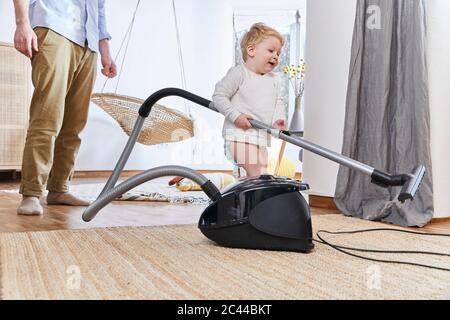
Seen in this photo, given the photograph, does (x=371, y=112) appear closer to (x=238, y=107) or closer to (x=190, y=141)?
(x=238, y=107)

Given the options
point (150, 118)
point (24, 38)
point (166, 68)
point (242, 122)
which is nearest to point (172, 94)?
point (242, 122)

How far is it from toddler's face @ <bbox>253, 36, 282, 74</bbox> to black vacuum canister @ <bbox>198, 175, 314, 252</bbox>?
90cm

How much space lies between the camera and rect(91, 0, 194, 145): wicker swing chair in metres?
3.14

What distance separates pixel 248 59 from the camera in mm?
2072

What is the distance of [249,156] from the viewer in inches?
78.2

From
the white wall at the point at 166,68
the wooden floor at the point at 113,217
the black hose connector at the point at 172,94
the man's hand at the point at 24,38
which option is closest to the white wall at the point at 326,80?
the wooden floor at the point at 113,217

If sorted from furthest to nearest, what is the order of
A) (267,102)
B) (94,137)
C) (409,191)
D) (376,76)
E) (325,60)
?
1. (94,137)
2. (325,60)
3. (267,102)
4. (376,76)
5. (409,191)

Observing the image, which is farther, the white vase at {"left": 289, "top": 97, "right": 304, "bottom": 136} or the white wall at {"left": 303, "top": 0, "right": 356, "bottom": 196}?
the white vase at {"left": 289, "top": 97, "right": 304, "bottom": 136}

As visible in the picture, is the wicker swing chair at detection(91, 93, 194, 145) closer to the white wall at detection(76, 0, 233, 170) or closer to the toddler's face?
the white wall at detection(76, 0, 233, 170)

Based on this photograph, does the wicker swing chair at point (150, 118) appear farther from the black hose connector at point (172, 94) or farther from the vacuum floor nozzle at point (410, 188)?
the vacuum floor nozzle at point (410, 188)

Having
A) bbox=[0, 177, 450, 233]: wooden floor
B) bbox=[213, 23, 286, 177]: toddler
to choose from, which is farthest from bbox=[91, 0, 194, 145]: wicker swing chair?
→ bbox=[213, 23, 286, 177]: toddler

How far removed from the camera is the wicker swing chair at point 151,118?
314cm
